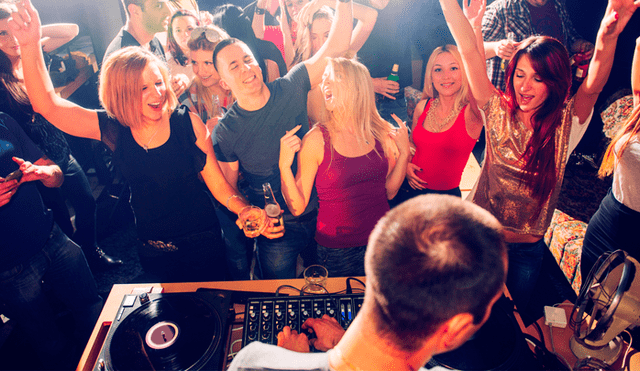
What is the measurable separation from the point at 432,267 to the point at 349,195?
1112 millimetres

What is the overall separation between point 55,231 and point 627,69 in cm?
432

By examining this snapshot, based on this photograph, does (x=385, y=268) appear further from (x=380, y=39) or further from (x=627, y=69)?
(x=627, y=69)

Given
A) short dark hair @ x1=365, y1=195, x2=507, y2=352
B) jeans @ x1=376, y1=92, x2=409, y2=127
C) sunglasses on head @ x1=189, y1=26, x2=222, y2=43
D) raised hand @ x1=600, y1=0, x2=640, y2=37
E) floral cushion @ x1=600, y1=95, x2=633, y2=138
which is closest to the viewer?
short dark hair @ x1=365, y1=195, x2=507, y2=352

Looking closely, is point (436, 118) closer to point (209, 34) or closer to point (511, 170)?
point (511, 170)

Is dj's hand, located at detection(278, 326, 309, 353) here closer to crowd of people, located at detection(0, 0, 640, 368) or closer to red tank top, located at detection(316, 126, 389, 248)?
crowd of people, located at detection(0, 0, 640, 368)

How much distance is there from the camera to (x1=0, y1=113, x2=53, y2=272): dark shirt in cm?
158

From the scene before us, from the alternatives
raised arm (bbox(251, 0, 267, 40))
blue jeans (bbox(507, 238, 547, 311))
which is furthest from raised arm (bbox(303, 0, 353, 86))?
blue jeans (bbox(507, 238, 547, 311))

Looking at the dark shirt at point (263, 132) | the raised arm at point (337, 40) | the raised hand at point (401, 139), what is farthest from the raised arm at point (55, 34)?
the raised hand at point (401, 139)

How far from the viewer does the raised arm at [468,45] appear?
1631 millimetres

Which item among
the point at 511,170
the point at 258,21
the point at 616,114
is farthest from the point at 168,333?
the point at 616,114

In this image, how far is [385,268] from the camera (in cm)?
66

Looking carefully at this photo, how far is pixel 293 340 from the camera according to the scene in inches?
41.7

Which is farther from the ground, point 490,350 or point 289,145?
point 289,145

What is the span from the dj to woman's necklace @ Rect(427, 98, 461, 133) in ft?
4.54
